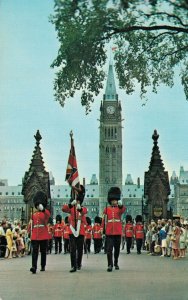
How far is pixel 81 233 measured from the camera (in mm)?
19469

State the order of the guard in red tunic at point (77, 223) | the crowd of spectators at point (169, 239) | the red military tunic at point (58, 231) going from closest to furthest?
the guard in red tunic at point (77, 223) < the crowd of spectators at point (169, 239) < the red military tunic at point (58, 231)

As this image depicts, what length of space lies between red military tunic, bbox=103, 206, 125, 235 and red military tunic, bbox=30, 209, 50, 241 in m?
1.89

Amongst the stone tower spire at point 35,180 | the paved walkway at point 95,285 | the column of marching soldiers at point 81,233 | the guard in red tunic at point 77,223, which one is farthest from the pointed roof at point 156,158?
the paved walkway at point 95,285

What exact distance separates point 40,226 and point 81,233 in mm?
1302

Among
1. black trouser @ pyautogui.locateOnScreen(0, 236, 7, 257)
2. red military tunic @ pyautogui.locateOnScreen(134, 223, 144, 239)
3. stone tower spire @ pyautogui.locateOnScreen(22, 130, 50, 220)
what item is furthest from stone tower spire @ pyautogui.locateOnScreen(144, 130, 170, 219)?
black trouser @ pyautogui.locateOnScreen(0, 236, 7, 257)

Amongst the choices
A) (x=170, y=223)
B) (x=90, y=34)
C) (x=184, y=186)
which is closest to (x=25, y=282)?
(x=90, y=34)

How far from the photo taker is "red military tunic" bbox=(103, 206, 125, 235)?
19531mm

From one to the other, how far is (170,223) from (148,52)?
14.0m

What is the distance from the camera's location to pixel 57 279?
1571cm

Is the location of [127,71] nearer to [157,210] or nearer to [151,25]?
[151,25]

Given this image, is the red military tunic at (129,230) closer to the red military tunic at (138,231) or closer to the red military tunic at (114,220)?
the red military tunic at (138,231)

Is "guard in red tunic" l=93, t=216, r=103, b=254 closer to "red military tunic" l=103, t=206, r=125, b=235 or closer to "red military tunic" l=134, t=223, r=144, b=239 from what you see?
"red military tunic" l=134, t=223, r=144, b=239

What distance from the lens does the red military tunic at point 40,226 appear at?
62.2 feet

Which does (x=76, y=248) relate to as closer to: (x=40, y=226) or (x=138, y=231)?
(x=40, y=226)
